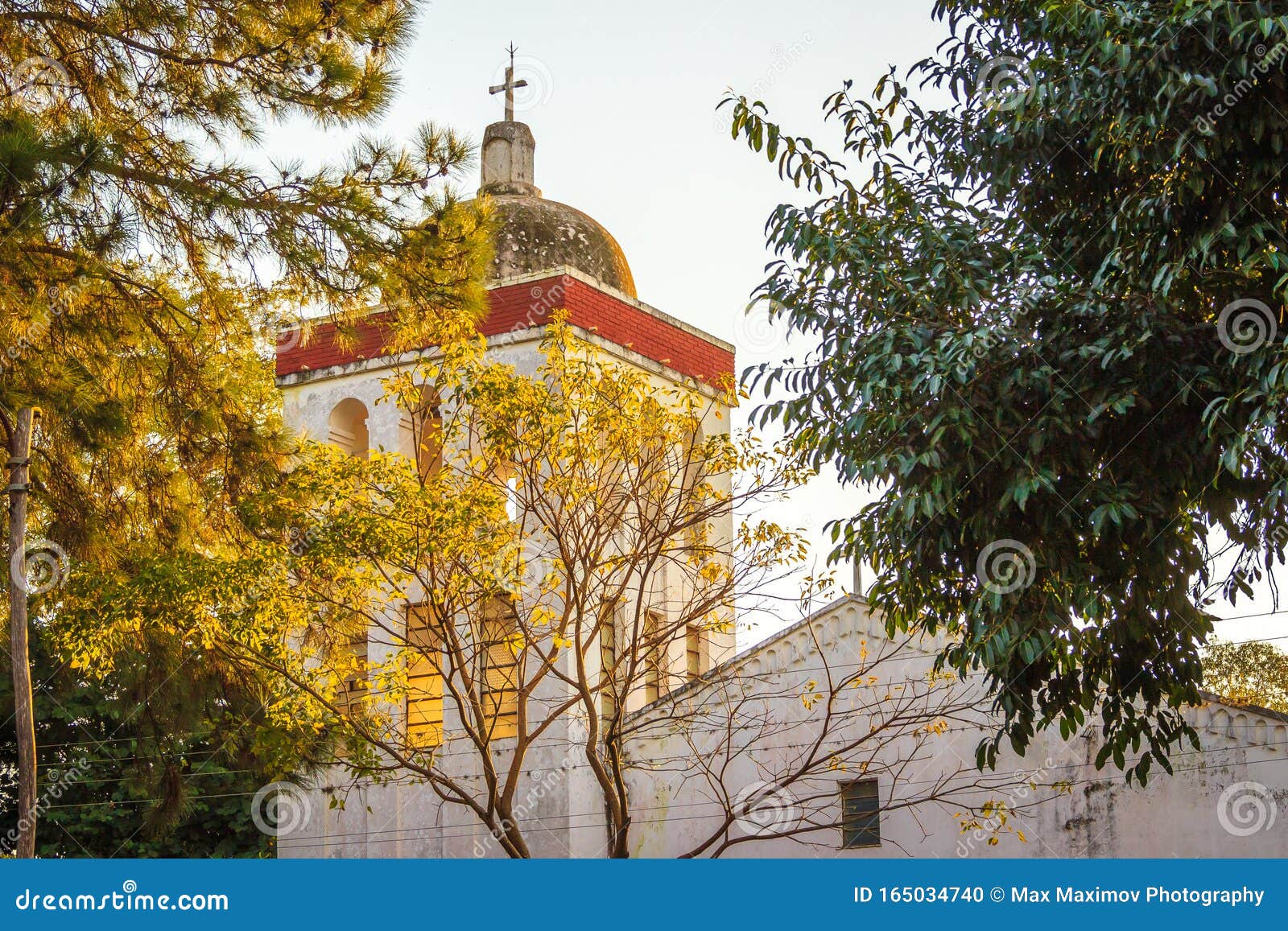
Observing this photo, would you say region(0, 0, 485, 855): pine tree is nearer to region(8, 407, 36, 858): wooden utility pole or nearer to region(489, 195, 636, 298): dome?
region(8, 407, 36, 858): wooden utility pole

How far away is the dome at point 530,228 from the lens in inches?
808

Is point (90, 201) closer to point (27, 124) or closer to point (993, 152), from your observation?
point (27, 124)

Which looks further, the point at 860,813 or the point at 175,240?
the point at 860,813

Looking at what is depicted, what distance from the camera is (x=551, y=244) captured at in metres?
20.6

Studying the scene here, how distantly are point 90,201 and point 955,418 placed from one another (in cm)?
483

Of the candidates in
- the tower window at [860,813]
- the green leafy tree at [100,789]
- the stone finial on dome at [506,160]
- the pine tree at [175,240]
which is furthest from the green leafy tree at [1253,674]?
the pine tree at [175,240]

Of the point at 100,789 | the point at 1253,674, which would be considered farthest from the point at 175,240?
the point at 1253,674

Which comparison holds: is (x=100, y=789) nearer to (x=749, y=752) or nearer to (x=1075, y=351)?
(x=749, y=752)

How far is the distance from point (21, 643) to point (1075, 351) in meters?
5.88

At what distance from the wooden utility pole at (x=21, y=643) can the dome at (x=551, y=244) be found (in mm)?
11642

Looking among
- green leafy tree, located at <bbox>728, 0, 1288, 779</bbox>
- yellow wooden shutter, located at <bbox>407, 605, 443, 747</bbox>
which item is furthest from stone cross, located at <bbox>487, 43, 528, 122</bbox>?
green leafy tree, located at <bbox>728, 0, 1288, 779</bbox>

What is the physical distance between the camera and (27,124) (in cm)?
757

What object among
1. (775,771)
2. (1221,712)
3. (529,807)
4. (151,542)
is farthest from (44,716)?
(1221,712)

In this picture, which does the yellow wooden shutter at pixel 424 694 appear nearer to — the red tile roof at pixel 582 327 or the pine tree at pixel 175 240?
the red tile roof at pixel 582 327
